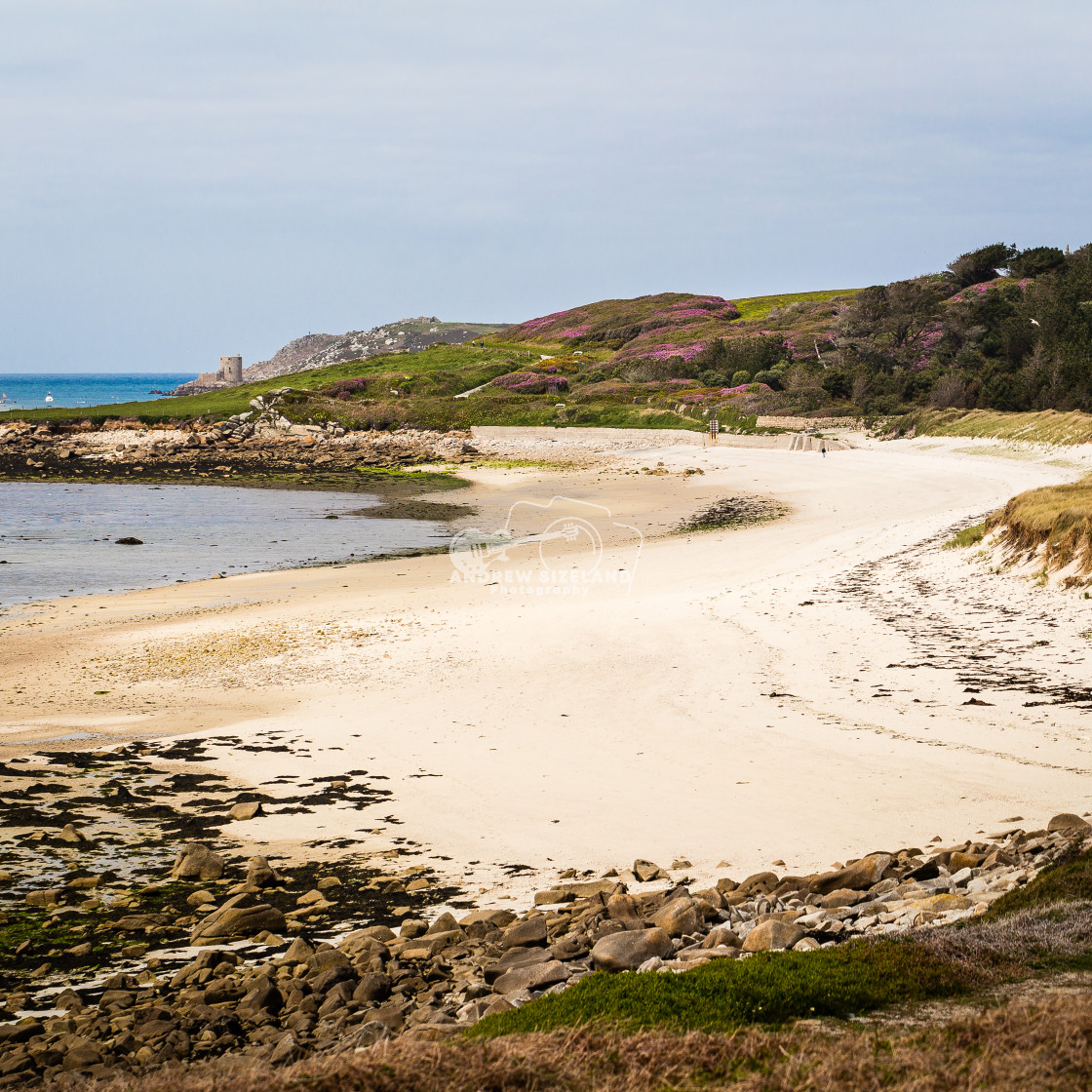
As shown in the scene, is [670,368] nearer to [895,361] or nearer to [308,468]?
[895,361]

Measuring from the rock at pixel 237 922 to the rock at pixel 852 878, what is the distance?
11.4 ft

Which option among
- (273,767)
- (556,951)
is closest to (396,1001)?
A: (556,951)

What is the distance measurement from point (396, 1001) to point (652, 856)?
2.78 m

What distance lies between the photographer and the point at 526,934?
6.02m

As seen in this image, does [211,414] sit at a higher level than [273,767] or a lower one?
higher

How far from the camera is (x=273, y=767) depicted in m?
10.2

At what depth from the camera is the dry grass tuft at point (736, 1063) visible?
3.60 m

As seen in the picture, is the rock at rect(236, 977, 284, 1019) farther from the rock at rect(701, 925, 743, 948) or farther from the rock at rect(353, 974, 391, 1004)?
the rock at rect(701, 925, 743, 948)

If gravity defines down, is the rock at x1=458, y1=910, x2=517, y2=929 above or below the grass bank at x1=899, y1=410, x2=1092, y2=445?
below

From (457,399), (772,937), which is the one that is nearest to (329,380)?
(457,399)

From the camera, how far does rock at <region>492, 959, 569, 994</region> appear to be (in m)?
5.22

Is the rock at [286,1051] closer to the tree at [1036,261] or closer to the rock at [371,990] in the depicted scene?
the rock at [371,990]

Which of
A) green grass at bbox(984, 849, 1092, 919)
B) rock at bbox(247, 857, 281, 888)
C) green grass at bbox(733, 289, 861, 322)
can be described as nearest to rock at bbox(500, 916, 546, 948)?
rock at bbox(247, 857, 281, 888)

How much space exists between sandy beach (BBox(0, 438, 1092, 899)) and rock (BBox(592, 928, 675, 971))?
5.98 feet
